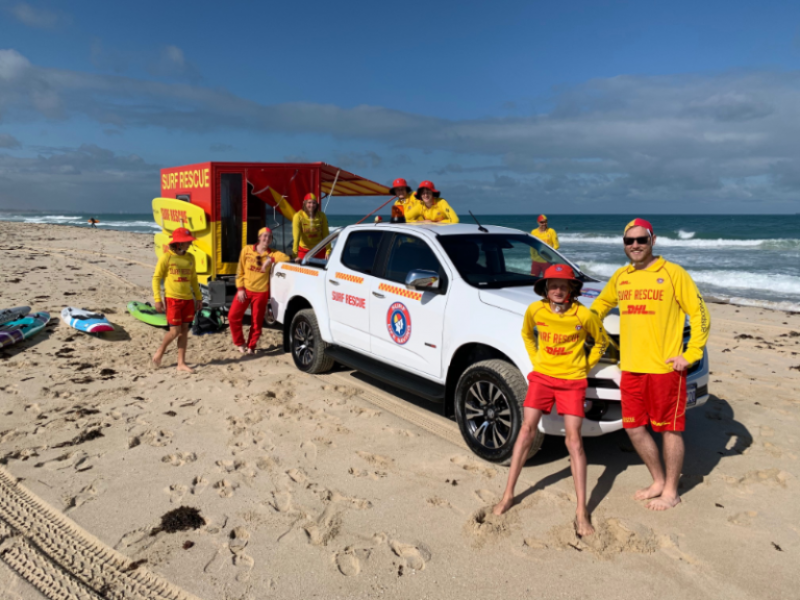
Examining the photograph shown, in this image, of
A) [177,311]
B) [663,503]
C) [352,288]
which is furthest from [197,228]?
[663,503]

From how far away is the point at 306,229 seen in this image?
8820 millimetres

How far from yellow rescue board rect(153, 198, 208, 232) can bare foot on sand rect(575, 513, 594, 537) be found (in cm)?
738

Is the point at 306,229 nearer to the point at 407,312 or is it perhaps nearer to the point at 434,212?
the point at 434,212

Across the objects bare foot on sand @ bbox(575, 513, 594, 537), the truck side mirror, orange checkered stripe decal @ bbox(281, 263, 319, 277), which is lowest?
bare foot on sand @ bbox(575, 513, 594, 537)

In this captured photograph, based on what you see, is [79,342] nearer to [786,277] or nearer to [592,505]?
[592,505]

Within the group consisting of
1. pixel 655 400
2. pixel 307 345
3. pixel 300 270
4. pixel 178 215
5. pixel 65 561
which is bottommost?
pixel 65 561

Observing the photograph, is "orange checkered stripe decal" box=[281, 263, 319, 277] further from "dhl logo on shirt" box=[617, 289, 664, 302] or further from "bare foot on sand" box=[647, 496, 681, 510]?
"bare foot on sand" box=[647, 496, 681, 510]

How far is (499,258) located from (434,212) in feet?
Result: 8.22

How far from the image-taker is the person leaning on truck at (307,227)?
28.5ft

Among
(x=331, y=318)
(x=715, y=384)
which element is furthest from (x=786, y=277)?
(x=331, y=318)

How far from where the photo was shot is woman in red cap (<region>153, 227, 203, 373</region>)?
6695 mm

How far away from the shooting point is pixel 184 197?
393 inches

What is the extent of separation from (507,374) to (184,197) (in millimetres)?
7601

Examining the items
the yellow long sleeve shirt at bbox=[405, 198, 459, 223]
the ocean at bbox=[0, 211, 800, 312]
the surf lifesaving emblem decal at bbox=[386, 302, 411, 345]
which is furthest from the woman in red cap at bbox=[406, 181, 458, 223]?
the ocean at bbox=[0, 211, 800, 312]
